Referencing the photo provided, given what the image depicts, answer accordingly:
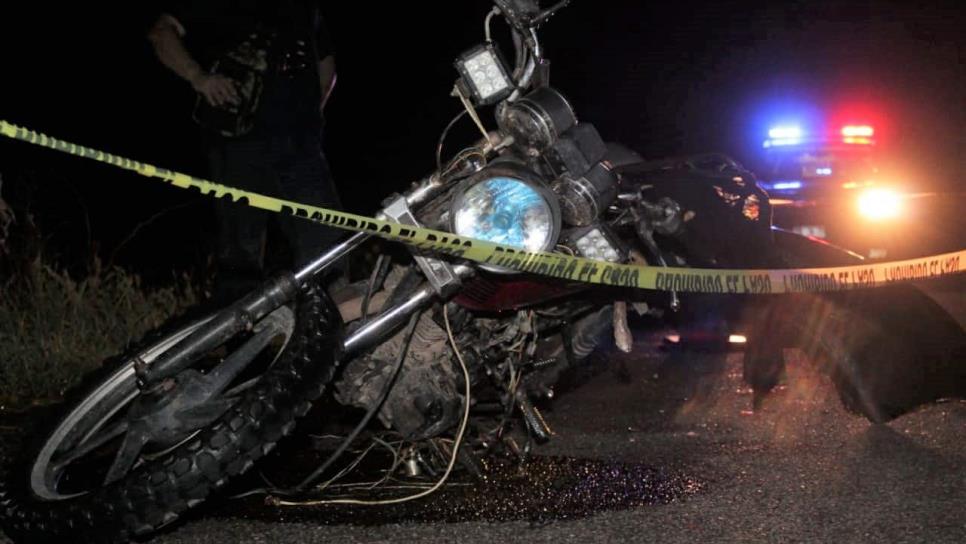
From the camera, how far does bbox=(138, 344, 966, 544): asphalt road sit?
3.32 metres

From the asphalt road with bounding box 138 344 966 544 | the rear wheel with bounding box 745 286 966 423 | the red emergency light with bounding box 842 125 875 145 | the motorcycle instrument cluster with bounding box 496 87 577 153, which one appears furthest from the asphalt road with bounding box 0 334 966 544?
the red emergency light with bounding box 842 125 875 145

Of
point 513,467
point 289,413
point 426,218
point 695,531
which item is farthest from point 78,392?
point 695,531

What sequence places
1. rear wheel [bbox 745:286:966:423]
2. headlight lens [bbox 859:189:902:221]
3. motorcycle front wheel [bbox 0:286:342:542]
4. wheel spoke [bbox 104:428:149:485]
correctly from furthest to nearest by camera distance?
headlight lens [bbox 859:189:902:221], rear wheel [bbox 745:286:966:423], wheel spoke [bbox 104:428:149:485], motorcycle front wheel [bbox 0:286:342:542]

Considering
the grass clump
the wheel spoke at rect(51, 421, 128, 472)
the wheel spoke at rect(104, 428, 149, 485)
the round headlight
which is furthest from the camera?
the grass clump

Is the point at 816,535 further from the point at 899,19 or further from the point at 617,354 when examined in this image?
the point at 899,19

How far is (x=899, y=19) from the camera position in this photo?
27578 mm

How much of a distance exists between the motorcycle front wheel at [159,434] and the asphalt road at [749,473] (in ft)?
1.21

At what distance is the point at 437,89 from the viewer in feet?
65.4

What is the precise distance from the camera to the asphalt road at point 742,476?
3328mm

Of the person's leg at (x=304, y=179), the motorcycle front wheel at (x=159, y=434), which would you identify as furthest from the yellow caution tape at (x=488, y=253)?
the person's leg at (x=304, y=179)

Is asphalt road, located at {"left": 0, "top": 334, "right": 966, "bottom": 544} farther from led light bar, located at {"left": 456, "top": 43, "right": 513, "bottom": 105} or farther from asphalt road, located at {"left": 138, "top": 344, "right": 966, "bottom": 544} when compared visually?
led light bar, located at {"left": 456, "top": 43, "right": 513, "bottom": 105}

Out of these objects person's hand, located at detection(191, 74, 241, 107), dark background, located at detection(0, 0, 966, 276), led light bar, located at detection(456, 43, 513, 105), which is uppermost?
person's hand, located at detection(191, 74, 241, 107)

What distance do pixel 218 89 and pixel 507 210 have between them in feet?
6.67

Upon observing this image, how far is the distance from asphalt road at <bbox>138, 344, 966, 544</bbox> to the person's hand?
76.4 inches
